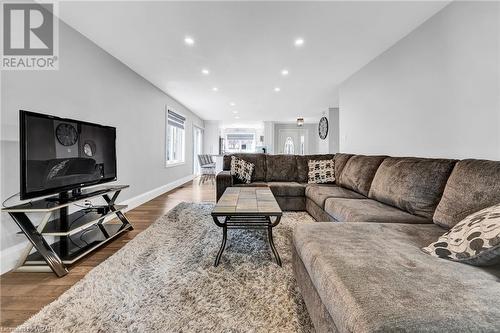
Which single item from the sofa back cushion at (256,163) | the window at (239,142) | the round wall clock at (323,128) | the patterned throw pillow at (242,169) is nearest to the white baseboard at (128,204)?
the sofa back cushion at (256,163)

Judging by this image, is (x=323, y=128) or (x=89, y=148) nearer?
(x=89, y=148)

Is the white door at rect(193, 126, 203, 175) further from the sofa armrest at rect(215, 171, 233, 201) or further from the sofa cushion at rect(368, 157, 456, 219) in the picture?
the sofa cushion at rect(368, 157, 456, 219)

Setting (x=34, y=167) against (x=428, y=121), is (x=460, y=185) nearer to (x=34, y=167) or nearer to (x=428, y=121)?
(x=428, y=121)

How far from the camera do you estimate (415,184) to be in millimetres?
1938

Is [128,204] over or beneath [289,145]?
beneath

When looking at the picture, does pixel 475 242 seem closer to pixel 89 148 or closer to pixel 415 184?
pixel 415 184

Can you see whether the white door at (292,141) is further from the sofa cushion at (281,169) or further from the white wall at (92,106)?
the sofa cushion at (281,169)

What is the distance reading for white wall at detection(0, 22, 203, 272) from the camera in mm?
A: 1895

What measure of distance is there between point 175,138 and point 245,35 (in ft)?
14.8

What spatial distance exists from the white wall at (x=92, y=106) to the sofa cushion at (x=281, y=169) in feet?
7.88

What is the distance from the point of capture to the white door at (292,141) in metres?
10.6

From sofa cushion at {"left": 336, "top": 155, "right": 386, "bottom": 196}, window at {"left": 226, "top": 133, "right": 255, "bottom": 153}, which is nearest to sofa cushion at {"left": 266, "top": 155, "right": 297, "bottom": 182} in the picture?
sofa cushion at {"left": 336, "top": 155, "right": 386, "bottom": 196}

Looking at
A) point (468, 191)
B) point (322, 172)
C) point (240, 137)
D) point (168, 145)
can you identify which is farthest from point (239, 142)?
point (468, 191)

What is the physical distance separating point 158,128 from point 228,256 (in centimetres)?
380
